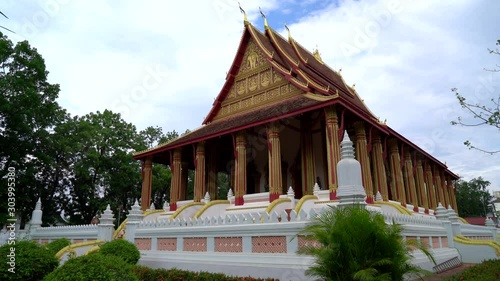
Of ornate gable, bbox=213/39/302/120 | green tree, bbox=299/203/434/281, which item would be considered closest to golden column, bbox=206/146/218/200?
ornate gable, bbox=213/39/302/120

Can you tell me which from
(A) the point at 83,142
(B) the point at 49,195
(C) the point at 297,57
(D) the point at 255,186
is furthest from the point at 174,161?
(B) the point at 49,195

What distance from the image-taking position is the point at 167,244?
30.0ft

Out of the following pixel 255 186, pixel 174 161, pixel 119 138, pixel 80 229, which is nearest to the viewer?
pixel 80 229

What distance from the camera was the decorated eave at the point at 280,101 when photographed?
12.8m

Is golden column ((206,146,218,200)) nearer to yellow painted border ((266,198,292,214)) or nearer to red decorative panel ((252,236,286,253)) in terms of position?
yellow painted border ((266,198,292,214))

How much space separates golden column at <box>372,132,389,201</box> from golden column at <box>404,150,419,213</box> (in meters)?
3.11

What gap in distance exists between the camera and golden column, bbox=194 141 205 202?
1568 cm

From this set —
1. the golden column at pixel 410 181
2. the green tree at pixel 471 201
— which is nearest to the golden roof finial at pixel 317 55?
the golden column at pixel 410 181

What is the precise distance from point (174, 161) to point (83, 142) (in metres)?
10.0

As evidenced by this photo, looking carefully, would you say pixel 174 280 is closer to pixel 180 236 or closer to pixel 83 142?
pixel 180 236

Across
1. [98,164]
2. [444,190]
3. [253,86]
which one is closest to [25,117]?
[98,164]

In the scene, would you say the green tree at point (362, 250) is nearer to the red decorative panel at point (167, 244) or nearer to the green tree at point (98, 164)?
the red decorative panel at point (167, 244)

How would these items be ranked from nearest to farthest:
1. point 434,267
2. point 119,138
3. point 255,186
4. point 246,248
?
point 246,248 < point 434,267 < point 255,186 < point 119,138

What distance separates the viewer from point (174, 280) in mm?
6445
